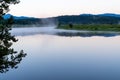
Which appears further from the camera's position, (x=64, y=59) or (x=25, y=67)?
(x=64, y=59)

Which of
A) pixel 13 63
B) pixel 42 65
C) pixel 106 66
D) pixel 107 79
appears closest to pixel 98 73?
pixel 107 79

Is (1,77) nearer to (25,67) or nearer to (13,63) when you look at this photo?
(25,67)

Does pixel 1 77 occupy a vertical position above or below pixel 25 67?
below

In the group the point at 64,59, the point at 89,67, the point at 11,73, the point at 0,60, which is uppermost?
the point at 64,59

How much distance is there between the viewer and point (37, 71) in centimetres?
2811

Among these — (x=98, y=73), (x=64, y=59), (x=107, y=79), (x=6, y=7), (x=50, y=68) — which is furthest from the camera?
(x=64, y=59)

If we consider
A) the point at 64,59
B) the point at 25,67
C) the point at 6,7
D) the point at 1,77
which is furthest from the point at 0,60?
the point at 64,59

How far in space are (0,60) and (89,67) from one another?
16894 millimetres

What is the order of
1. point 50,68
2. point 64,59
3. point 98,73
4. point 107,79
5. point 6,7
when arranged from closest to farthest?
1. point 6,7
2. point 107,79
3. point 98,73
4. point 50,68
5. point 64,59

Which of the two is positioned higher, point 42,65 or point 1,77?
point 42,65

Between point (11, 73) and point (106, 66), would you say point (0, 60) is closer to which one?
point (11, 73)

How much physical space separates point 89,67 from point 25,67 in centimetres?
661

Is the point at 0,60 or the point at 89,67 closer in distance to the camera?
the point at 0,60

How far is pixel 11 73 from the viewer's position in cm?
2730
